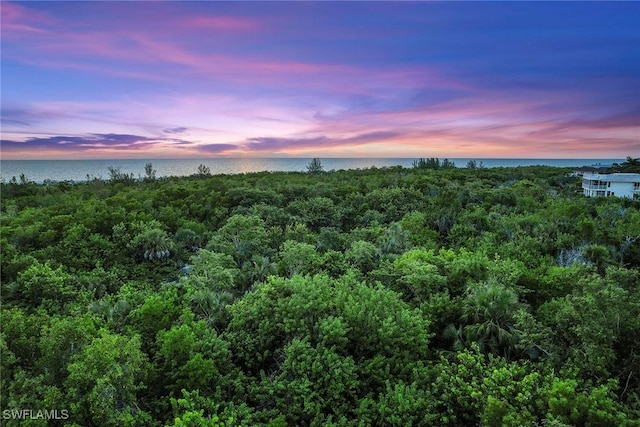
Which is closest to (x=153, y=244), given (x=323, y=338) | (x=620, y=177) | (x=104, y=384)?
(x=323, y=338)

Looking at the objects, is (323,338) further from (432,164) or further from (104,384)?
(432,164)

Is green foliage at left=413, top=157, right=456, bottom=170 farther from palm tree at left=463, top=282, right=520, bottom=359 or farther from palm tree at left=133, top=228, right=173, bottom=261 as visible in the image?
palm tree at left=463, top=282, right=520, bottom=359

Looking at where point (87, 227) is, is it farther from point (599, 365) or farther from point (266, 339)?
point (599, 365)

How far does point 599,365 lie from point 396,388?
507 centimetres

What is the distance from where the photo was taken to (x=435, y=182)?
151 ft

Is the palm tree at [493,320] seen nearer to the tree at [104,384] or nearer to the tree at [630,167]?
the tree at [104,384]

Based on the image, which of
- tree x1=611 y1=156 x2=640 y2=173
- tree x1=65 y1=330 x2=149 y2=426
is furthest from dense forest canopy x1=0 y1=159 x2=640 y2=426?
tree x1=611 y1=156 x2=640 y2=173

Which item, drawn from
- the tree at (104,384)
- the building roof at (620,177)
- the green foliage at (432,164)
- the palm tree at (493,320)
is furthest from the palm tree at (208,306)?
the green foliage at (432,164)

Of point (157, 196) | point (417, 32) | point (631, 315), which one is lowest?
point (631, 315)

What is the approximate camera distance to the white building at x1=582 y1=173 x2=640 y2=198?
47.5 m

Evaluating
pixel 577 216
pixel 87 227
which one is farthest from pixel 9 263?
pixel 577 216

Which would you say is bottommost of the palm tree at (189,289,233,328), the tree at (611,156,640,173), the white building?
the palm tree at (189,289,233,328)

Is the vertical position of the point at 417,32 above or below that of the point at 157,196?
above

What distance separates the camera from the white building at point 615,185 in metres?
47.5
